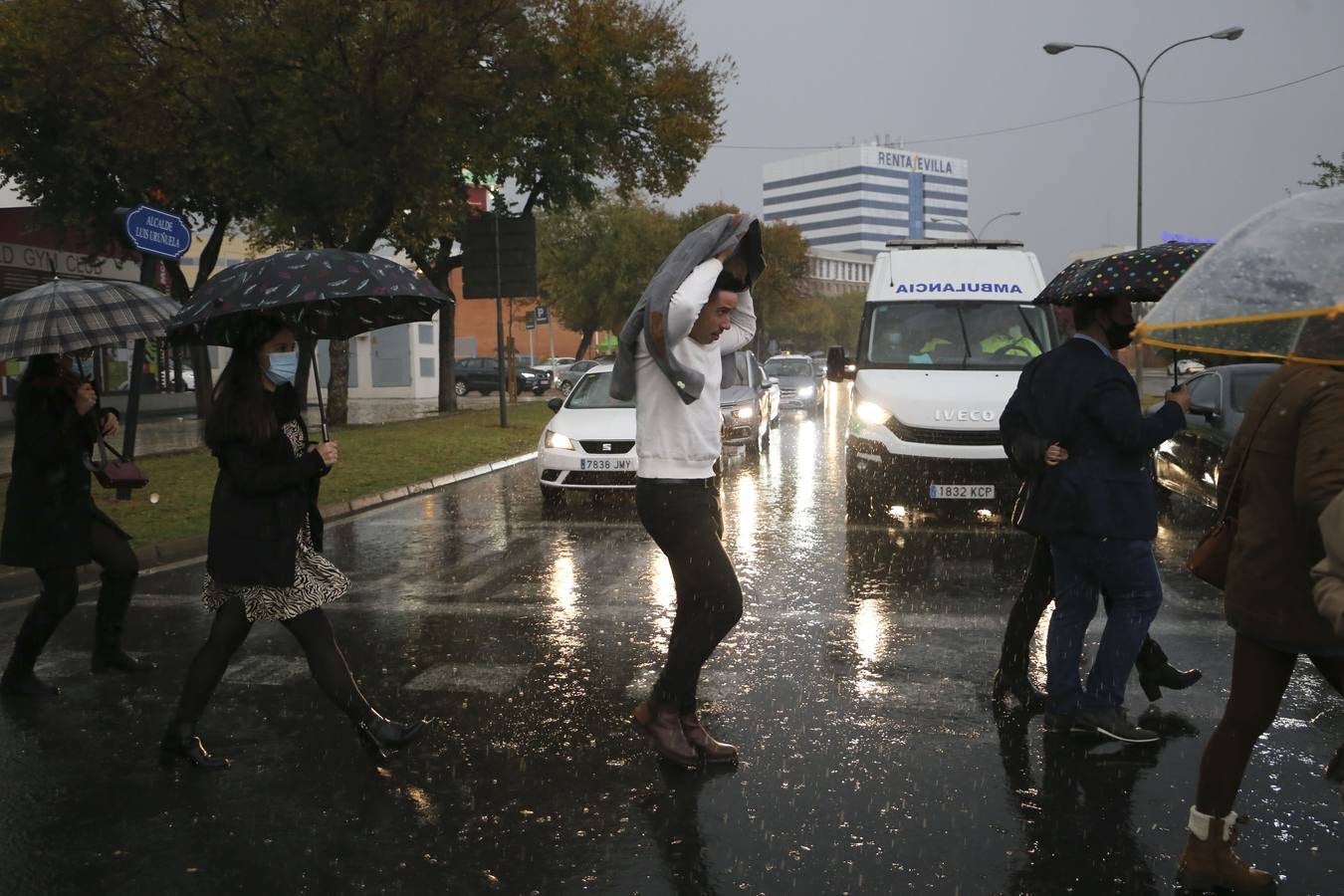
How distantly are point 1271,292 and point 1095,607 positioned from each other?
2200mm

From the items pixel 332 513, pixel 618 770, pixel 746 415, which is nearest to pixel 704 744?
pixel 618 770

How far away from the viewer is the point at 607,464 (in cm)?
1227

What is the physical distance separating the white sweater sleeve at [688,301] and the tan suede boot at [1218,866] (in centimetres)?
210

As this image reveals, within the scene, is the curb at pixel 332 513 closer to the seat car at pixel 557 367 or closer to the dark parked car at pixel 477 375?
the dark parked car at pixel 477 375

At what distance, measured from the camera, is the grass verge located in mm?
11255

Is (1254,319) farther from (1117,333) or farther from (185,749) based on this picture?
(185,749)

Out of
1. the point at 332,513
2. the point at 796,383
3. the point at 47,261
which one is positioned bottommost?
the point at 332,513

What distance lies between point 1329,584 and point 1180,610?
192 inches

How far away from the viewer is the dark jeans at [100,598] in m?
5.53

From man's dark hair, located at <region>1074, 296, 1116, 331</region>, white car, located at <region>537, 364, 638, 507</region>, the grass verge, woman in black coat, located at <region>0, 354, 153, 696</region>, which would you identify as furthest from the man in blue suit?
white car, located at <region>537, 364, 638, 507</region>

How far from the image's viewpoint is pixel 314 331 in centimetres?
576

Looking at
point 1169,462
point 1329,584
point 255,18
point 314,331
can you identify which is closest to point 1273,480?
point 1329,584

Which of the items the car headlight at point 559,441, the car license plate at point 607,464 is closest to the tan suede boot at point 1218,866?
the car license plate at point 607,464

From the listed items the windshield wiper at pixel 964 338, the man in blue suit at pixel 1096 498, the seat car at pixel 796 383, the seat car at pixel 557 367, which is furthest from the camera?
the seat car at pixel 557 367
